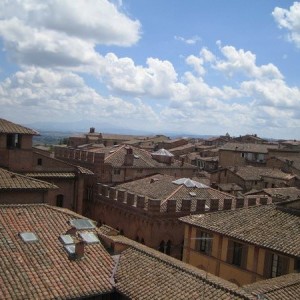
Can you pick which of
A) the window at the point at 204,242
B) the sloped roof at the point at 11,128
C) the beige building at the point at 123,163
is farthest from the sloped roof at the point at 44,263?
the beige building at the point at 123,163

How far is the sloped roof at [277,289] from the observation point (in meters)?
16.5

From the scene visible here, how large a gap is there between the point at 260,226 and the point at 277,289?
26.3 feet

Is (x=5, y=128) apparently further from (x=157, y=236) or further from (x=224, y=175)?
(x=224, y=175)

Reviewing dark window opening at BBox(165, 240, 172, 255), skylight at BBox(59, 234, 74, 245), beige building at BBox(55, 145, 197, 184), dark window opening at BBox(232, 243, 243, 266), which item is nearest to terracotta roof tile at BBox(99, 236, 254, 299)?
skylight at BBox(59, 234, 74, 245)

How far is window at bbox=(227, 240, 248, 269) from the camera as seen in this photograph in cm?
2420

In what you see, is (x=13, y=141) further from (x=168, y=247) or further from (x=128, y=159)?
(x=168, y=247)

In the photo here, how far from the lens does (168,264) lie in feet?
59.0

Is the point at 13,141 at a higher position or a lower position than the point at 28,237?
higher

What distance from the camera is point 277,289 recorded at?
56.0 ft

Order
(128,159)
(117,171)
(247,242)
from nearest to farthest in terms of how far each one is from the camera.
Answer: (247,242) → (117,171) → (128,159)

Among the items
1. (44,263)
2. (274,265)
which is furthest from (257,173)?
(44,263)

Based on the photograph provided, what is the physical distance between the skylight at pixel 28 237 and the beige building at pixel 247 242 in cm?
1097

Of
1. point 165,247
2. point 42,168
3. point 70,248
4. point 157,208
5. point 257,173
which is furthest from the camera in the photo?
point 257,173

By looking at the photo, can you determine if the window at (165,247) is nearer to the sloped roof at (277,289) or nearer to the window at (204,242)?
the window at (204,242)
